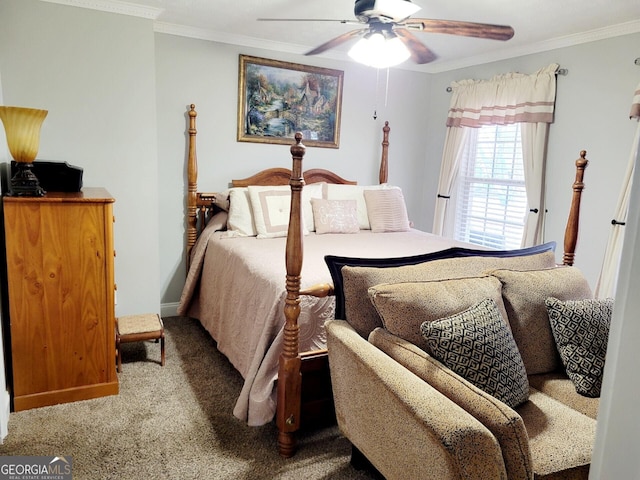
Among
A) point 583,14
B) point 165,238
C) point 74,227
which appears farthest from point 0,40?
point 583,14

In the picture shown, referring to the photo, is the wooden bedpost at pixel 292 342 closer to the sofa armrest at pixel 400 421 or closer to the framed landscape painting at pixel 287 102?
the sofa armrest at pixel 400 421

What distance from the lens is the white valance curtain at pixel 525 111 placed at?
3.61m

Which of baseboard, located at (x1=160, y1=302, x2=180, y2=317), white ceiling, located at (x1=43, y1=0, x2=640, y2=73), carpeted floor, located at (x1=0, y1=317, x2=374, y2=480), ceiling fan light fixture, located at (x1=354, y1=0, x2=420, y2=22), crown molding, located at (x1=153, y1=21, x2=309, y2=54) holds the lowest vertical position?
carpeted floor, located at (x1=0, y1=317, x2=374, y2=480)

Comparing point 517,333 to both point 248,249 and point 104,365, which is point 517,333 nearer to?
point 248,249

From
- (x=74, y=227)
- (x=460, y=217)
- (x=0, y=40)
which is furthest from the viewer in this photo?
(x=460, y=217)

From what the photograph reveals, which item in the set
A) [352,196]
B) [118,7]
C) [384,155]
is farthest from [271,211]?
[118,7]

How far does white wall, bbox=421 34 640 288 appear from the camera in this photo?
3172mm

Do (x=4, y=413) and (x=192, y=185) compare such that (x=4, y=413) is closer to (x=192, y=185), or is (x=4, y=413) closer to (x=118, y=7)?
(x=192, y=185)

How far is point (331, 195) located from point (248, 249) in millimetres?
1140

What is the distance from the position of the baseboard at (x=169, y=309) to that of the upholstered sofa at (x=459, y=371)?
7.56ft

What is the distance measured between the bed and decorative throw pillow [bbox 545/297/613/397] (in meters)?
0.98

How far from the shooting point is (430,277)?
1951 millimetres

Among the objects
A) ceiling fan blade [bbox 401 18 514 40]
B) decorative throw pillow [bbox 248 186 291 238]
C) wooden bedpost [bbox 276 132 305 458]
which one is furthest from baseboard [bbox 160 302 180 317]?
ceiling fan blade [bbox 401 18 514 40]

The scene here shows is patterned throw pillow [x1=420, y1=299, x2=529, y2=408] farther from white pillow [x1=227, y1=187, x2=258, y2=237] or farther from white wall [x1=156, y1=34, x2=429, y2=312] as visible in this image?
white wall [x1=156, y1=34, x2=429, y2=312]
